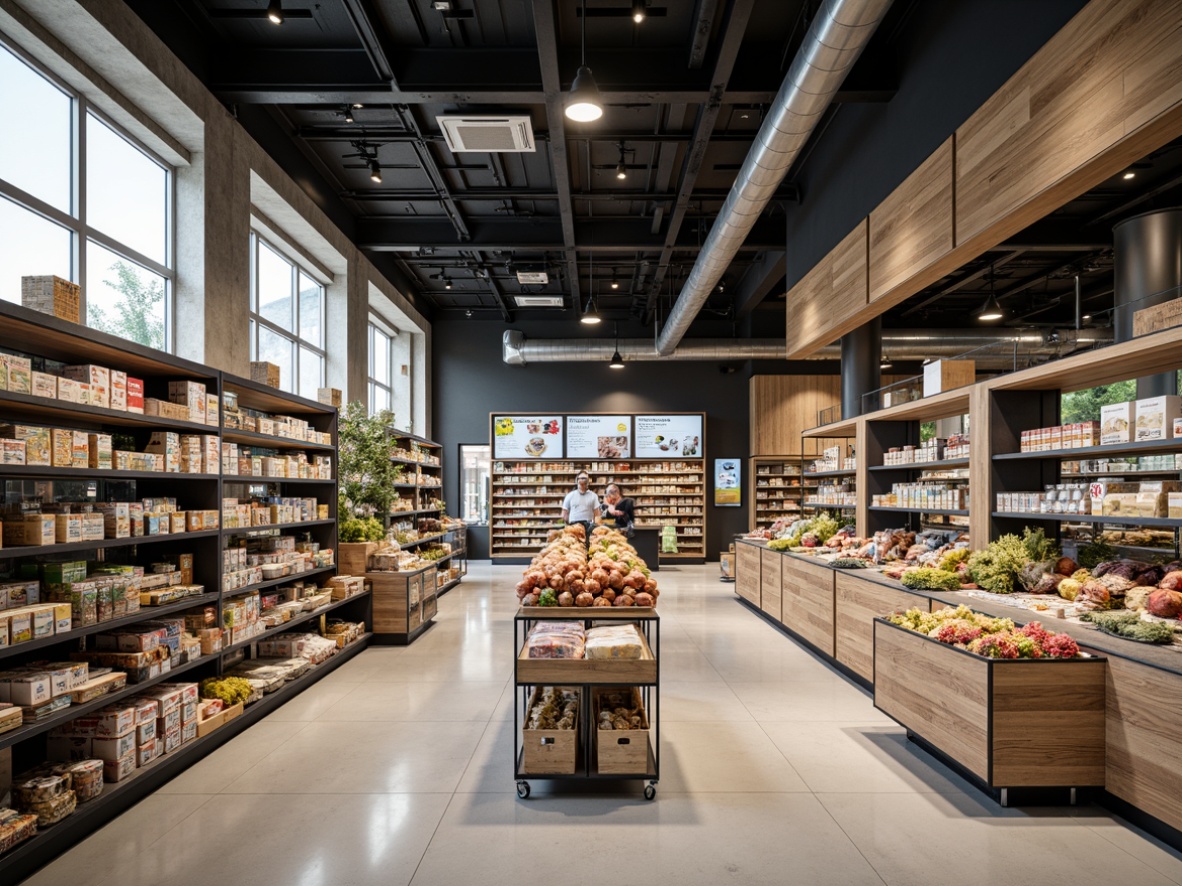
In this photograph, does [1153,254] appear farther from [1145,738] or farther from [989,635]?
[1145,738]

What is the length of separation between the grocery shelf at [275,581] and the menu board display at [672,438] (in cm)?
951

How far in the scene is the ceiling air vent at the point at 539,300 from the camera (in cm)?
1309

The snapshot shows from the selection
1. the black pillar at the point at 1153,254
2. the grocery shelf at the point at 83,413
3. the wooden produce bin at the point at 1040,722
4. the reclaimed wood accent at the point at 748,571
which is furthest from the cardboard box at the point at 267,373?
the black pillar at the point at 1153,254

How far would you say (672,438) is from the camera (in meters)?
15.9

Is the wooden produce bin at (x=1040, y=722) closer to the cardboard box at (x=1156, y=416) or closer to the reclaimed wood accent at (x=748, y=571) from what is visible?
the cardboard box at (x=1156, y=416)

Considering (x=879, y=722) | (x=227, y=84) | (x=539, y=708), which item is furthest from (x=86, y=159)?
(x=879, y=722)

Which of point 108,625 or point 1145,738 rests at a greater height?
point 108,625

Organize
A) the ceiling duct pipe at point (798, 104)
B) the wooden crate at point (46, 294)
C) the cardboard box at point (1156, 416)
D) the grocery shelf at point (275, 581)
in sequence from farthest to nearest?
1. the grocery shelf at point (275, 581)
2. the ceiling duct pipe at point (798, 104)
3. the cardboard box at point (1156, 416)
4. the wooden crate at point (46, 294)

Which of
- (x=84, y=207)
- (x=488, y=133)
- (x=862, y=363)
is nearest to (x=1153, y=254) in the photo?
(x=862, y=363)

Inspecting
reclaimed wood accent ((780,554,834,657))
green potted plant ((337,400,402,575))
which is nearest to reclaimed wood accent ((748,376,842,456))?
reclaimed wood accent ((780,554,834,657))

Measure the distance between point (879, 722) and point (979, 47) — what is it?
458cm

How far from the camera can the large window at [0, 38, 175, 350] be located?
4.70 metres

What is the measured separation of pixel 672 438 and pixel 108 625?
12.8m

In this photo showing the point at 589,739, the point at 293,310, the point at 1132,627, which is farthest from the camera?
the point at 293,310
